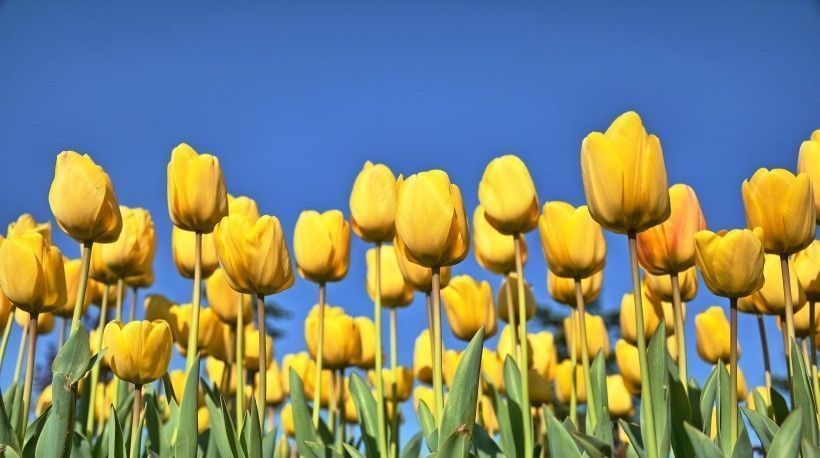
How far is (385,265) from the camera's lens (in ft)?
10.9

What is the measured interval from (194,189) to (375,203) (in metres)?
0.65

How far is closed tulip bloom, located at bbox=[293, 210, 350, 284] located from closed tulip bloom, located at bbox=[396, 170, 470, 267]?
629mm

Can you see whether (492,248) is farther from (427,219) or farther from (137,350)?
(137,350)

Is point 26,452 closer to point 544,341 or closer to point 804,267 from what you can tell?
point 544,341

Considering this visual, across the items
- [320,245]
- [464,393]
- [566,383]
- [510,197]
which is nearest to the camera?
[464,393]

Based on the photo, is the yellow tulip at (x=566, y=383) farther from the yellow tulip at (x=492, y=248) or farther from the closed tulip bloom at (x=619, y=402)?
the yellow tulip at (x=492, y=248)

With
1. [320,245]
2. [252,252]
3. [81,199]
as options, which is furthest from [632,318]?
[81,199]

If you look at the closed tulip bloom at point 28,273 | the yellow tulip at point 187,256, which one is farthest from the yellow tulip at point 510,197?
the closed tulip bloom at point 28,273

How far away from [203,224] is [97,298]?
4.82ft

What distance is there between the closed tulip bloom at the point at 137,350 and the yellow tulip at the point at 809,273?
1.98 m

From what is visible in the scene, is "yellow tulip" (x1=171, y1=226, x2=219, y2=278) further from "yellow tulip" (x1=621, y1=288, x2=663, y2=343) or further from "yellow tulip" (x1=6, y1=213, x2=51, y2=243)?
"yellow tulip" (x1=621, y1=288, x2=663, y2=343)

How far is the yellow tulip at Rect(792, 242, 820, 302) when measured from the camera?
2549mm

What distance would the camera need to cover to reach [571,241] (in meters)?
2.53

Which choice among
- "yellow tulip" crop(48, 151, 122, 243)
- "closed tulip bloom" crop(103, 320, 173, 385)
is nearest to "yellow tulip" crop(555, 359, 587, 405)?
"closed tulip bloom" crop(103, 320, 173, 385)
